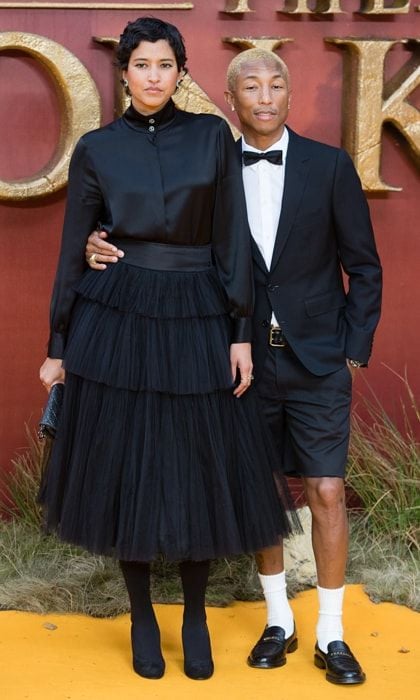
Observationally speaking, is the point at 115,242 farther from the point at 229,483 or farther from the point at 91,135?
the point at 229,483

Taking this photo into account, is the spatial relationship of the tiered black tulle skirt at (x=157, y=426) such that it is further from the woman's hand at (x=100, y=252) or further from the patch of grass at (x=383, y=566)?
the patch of grass at (x=383, y=566)

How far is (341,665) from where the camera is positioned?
3.81 metres

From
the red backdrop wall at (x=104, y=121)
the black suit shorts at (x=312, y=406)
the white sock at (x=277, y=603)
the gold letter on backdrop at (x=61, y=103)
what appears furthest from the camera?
the red backdrop wall at (x=104, y=121)

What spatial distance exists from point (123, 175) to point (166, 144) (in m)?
0.17

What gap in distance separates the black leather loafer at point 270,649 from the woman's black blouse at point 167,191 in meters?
1.05

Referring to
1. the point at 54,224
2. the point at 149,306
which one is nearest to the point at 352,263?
the point at 149,306

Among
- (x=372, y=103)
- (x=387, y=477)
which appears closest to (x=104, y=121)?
(x=372, y=103)

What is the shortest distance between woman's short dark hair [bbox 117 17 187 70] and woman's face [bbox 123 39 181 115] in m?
0.01

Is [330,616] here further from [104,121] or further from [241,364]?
[104,121]

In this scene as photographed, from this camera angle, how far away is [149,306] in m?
3.65

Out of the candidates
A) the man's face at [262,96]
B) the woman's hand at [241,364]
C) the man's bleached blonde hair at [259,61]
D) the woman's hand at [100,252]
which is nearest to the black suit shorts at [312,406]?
the woman's hand at [241,364]

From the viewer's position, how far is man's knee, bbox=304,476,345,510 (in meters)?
3.83

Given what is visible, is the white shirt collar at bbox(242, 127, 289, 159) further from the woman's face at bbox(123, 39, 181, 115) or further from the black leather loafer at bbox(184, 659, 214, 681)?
the black leather loafer at bbox(184, 659, 214, 681)

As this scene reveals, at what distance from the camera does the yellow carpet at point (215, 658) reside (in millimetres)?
3760
